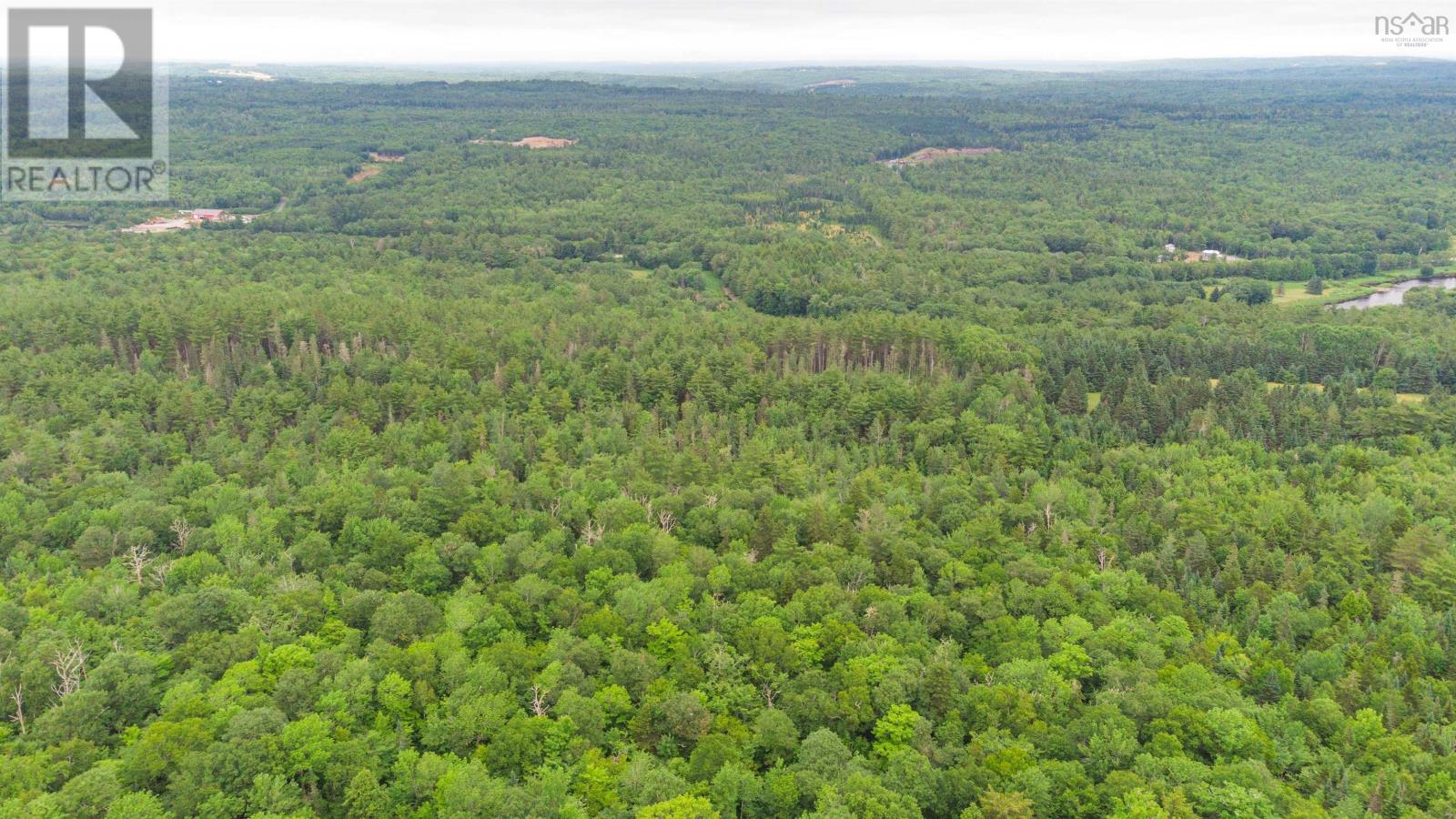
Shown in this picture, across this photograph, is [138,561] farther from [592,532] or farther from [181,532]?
[592,532]

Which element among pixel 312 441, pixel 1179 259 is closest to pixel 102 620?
pixel 312 441

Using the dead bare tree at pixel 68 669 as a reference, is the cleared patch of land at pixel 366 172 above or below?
above

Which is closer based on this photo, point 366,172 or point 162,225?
point 162,225

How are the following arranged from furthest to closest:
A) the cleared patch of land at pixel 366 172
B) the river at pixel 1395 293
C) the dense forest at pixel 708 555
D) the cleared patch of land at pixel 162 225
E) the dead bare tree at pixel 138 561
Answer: the cleared patch of land at pixel 366 172
the cleared patch of land at pixel 162 225
the river at pixel 1395 293
the dead bare tree at pixel 138 561
the dense forest at pixel 708 555

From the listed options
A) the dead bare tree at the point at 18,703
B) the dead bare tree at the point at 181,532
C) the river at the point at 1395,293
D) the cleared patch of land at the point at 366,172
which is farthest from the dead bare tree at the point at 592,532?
the cleared patch of land at the point at 366,172

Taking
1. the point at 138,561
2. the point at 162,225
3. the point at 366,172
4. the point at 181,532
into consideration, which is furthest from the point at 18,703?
the point at 366,172

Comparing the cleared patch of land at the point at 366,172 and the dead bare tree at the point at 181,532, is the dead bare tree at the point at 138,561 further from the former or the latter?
the cleared patch of land at the point at 366,172

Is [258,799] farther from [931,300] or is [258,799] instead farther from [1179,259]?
[1179,259]
